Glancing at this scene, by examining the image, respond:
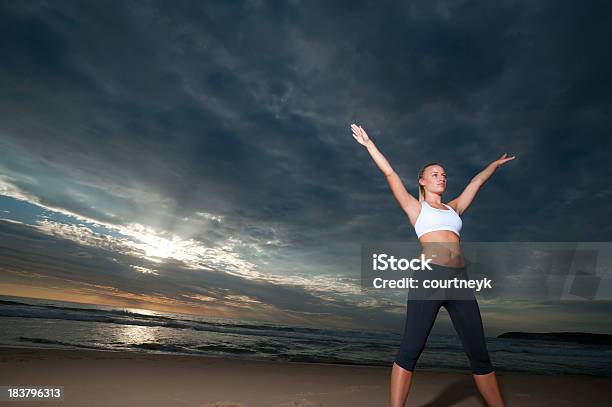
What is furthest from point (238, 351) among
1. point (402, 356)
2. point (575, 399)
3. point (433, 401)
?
point (402, 356)

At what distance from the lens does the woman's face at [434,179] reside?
2957mm

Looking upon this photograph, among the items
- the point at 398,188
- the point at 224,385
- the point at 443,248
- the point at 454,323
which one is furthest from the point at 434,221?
the point at 224,385

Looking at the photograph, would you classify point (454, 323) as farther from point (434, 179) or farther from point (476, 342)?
point (434, 179)

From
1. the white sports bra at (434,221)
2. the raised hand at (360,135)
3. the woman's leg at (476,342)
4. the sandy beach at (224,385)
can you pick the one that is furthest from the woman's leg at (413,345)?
the sandy beach at (224,385)

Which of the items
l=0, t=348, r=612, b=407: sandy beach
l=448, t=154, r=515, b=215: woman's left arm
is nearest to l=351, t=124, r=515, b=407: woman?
l=448, t=154, r=515, b=215: woman's left arm

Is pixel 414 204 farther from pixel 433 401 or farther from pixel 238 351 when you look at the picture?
pixel 238 351

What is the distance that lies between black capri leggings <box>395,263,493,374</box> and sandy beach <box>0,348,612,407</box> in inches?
69.2

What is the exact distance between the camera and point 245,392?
13.8ft

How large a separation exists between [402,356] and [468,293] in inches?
29.2

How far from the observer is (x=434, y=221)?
2752mm

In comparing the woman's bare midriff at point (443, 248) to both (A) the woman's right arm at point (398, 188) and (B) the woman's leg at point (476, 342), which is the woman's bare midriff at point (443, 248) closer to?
(A) the woman's right arm at point (398, 188)

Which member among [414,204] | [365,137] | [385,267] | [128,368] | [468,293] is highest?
[365,137]

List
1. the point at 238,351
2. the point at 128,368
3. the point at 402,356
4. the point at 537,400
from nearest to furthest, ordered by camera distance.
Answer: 1. the point at 402,356
2. the point at 537,400
3. the point at 128,368
4. the point at 238,351

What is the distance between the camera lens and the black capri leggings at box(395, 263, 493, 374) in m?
2.59
